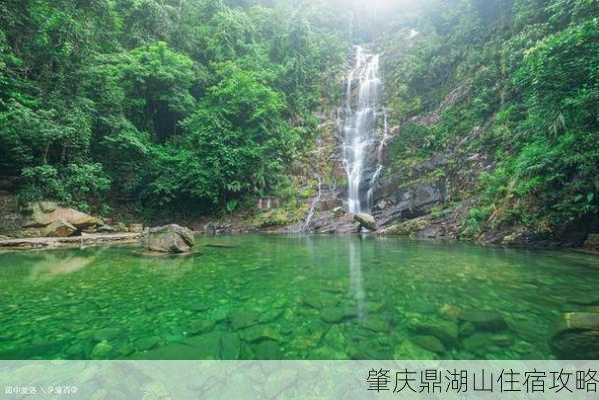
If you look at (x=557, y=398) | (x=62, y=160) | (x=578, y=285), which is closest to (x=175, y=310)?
(x=557, y=398)

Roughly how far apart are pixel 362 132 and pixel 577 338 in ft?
74.4

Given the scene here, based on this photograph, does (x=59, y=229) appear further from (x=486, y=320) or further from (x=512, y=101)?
(x=512, y=101)

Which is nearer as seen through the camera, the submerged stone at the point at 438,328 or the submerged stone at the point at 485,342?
the submerged stone at the point at 485,342

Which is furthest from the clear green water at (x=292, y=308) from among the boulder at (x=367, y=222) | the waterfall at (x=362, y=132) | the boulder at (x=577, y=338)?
the waterfall at (x=362, y=132)

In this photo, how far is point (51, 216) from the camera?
12320 millimetres

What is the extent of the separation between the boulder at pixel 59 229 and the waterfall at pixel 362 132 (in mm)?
15080

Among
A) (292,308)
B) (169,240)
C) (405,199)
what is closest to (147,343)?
(292,308)

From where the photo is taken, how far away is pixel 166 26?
2328cm

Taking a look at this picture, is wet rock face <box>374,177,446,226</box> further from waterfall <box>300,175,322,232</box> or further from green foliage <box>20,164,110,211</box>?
green foliage <box>20,164,110,211</box>

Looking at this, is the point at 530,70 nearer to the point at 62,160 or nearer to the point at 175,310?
the point at 175,310

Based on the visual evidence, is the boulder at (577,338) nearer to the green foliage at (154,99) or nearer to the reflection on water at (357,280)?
the reflection on water at (357,280)

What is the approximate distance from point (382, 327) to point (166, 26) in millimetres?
27739

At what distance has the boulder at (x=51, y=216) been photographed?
11867 mm

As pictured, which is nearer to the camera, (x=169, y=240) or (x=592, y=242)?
(x=592, y=242)
